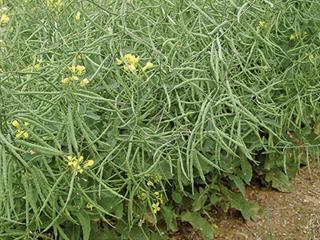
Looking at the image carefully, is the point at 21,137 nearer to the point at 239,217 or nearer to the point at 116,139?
the point at 116,139

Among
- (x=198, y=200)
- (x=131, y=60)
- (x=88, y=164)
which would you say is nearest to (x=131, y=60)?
(x=131, y=60)

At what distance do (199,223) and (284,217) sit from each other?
511 millimetres

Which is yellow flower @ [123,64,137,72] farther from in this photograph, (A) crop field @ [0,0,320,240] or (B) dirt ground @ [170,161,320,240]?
(B) dirt ground @ [170,161,320,240]

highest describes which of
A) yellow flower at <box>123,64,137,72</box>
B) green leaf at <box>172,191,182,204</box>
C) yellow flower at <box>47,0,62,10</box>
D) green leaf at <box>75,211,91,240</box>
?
yellow flower at <box>123,64,137,72</box>

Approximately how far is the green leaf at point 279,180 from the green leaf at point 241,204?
0.21 meters

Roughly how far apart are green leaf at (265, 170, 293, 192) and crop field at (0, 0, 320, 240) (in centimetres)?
11

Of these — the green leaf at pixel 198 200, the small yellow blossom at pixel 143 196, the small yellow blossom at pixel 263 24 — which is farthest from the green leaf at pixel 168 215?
the small yellow blossom at pixel 263 24

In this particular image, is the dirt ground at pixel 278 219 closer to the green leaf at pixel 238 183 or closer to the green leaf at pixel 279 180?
the green leaf at pixel 279 180

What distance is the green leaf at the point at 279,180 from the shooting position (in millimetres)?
3250

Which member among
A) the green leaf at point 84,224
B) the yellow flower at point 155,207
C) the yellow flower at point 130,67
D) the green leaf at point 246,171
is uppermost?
the yellow flower at point 130,67

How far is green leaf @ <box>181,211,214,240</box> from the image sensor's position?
9.37ft

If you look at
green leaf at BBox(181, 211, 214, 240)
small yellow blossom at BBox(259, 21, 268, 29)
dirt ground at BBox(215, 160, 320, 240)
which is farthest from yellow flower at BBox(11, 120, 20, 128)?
dirt ground at BBox(215, 160, 320, 240)

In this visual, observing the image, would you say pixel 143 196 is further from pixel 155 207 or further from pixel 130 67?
pixel 130 67

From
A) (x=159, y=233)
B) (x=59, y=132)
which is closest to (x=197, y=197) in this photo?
(x=159, y=233)
